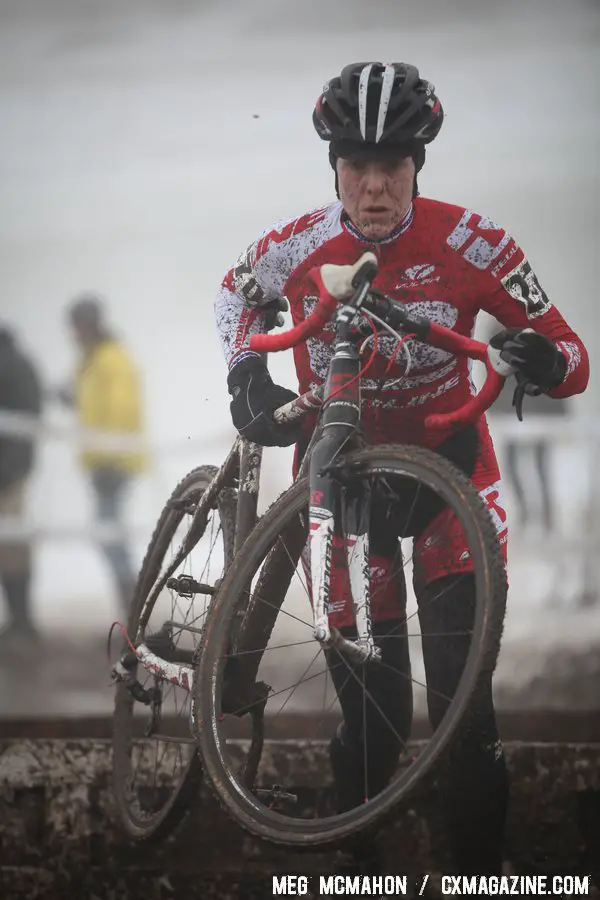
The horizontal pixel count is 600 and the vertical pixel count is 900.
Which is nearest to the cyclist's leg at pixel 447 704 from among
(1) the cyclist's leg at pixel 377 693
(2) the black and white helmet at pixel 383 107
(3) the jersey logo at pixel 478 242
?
(1) the cyclist's leg at pixel 377 693

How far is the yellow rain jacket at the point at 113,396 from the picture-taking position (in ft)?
23.2

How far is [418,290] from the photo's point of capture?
3.10 meters

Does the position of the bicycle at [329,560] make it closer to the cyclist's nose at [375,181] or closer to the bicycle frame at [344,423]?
the bicycle frame at [344,423]

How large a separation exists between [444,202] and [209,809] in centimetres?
175

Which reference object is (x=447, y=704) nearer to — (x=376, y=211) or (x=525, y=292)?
(x=525, y=292)

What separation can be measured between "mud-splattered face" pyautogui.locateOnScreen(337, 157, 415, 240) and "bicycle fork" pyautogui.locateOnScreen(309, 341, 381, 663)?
0.28 m

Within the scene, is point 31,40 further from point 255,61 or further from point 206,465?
point 206,465

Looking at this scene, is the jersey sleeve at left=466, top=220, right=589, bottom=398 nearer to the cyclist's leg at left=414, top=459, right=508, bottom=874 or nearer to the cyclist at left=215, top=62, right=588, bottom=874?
the cyclist at left=215, top=62, right=588, bottom=874

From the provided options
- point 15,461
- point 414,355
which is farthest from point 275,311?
point 15,461

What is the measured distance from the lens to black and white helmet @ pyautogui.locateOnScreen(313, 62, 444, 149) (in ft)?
9.86

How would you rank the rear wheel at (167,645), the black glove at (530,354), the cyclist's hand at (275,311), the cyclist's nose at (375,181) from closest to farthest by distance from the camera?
1. the black glove at (530,354)
2. the cyclist's nose at (375,181)
3. the cyclist's hand at (275,311)
4. the rear wheel at (167,645)

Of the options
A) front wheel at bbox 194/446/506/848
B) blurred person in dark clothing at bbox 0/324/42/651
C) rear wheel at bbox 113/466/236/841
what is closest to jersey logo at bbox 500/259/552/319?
front wheel at bbox 194/446/506/848

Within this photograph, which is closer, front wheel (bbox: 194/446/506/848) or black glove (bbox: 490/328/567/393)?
front wheel (bbox: 194/446/506/848)

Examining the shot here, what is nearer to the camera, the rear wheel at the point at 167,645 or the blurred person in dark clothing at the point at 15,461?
the rear wheel at the point at 167,645
